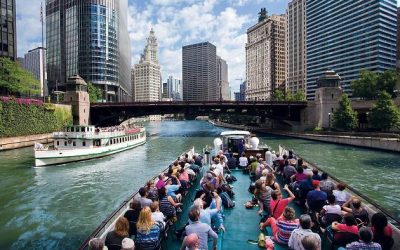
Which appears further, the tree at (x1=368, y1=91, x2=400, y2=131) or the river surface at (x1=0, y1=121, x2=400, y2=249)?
the tree at (x1=368, y1=91, x2=400, y2=131)

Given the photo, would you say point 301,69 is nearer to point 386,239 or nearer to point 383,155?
point 383,155

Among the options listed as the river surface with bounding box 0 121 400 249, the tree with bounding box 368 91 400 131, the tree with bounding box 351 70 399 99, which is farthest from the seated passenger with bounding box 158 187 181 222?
the tree with bounding box 351 70 399 99

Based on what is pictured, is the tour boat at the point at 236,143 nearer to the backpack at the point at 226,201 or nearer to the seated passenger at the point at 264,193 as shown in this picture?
the backpack at the point at 226,201

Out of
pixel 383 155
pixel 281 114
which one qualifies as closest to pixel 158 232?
pixel 383 155

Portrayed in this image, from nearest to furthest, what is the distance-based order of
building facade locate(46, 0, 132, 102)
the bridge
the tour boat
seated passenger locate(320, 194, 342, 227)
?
seated passenger locate(320, 194, 342, 227), the tour boat, the bridge, building facade locate(46, 0, 132, 102)

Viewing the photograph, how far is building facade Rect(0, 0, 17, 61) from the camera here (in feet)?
243

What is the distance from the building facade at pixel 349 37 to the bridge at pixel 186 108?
9317 cm

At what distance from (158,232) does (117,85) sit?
14852cm

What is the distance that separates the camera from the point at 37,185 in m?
26.2

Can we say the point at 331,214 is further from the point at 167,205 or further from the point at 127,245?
the point at 127,245

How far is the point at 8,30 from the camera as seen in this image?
7588cm

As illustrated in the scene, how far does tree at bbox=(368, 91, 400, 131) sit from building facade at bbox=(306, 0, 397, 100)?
109 metres

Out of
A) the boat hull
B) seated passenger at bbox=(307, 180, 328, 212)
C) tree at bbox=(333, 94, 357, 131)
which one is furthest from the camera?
tree at bbox=(333, 94, 357, 131)

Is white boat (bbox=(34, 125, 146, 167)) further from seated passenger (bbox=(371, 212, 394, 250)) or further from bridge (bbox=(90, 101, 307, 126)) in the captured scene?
seated passenger (bbox=(371, 212, 394, 250))
